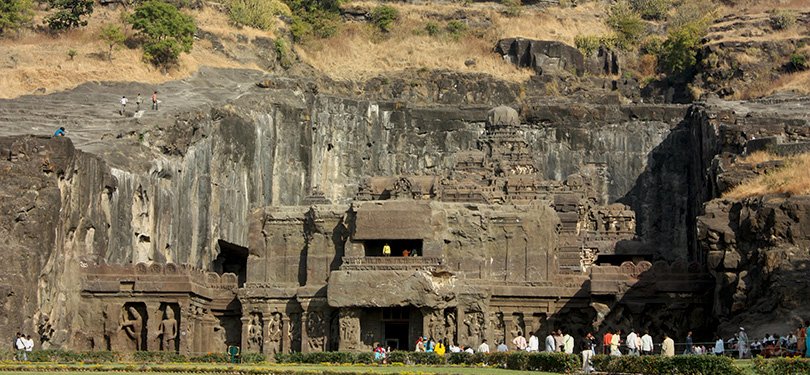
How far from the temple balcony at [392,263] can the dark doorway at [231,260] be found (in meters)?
22.6

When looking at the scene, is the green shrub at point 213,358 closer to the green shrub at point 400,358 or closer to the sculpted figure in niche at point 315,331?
the green shrub at point 400,358

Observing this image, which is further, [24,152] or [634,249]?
[634,249]

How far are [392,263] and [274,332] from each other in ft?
24.2

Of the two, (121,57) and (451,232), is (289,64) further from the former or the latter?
(451,232)

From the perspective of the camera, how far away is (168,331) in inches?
3816

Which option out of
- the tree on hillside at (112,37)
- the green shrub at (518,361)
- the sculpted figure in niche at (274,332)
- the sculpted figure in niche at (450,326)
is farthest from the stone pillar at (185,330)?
the tree on hillside at (112,37)

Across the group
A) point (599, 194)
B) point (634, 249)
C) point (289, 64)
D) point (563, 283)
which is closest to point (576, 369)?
point (563, 283)

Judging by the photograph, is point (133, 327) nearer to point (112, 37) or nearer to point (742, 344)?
point (742, 344)

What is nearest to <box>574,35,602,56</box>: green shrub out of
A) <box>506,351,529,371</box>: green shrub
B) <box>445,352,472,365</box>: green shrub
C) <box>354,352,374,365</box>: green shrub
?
<box>354,352,374,365</box>: green shrub

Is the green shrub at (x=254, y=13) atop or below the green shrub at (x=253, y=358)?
atop

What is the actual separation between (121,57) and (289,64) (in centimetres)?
1512

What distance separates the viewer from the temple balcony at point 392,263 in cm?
9412

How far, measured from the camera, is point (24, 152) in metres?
91.8

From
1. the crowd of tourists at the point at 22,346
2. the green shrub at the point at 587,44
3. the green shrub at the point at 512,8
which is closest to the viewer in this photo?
the crowd of tourists at the point at 22,346
